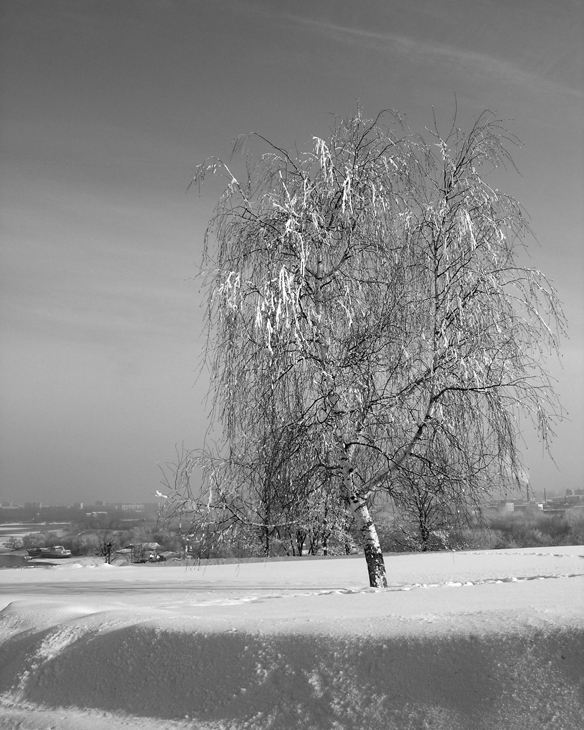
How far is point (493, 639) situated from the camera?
134 inches

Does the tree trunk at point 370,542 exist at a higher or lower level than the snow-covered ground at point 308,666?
higher

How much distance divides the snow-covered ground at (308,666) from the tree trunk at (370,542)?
8.29 ft

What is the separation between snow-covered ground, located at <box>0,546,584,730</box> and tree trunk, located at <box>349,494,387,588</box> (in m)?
2.53

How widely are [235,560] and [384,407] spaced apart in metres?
8.62

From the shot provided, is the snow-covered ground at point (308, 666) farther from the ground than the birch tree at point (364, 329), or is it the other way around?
the birch tree at point (364, 329)

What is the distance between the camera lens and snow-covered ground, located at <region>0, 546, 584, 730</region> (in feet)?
10.3

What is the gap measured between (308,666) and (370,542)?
4.24m

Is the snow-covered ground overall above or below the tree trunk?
below

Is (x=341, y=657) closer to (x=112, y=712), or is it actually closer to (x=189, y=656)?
(x=189, y=656)

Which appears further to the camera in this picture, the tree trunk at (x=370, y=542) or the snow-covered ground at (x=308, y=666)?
the tree trunk at (x=370, y=542)

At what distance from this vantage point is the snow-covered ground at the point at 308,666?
10.3ft

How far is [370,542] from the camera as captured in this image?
767 centimetres

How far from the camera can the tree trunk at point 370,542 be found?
7.60 meters

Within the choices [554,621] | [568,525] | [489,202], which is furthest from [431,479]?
[568,525]
